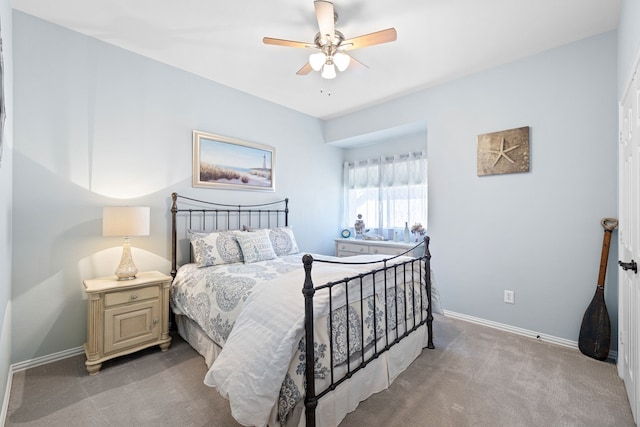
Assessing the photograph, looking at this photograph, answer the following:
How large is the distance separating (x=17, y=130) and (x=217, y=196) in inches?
67.1

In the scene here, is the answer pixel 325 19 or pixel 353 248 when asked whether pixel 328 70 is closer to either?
pixel 325 19

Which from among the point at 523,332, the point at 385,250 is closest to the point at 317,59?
the point at 385,250

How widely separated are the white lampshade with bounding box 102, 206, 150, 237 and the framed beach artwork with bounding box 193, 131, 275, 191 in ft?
2.99

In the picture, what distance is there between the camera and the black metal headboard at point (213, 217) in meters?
3.03

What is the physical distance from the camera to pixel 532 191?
9.20ft

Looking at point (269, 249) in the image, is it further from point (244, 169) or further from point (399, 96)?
point (399, 96)

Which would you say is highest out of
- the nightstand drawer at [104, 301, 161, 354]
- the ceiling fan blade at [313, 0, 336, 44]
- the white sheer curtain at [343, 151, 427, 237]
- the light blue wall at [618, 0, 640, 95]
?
the ceiling fan blade at [313, 0, 336, 44]

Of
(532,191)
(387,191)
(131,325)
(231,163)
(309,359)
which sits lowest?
(131,325)

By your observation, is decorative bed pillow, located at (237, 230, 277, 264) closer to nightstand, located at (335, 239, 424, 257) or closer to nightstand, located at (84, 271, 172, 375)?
nightstand, located at (84, 271, 172, 375)

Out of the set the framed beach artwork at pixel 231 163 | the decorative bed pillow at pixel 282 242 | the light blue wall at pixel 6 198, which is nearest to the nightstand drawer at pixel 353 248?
the decorative bed pillow at pixel 282 242

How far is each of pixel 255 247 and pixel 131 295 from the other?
3.71ft

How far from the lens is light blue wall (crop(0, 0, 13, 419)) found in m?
1.77

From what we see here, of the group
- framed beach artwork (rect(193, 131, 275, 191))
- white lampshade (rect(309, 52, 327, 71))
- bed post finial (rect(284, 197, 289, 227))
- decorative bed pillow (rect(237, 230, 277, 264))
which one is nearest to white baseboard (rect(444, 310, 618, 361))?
decorative bed pillow (rect(237, 230, 277, 264))

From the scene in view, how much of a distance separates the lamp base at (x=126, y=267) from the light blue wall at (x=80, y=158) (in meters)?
0.27
